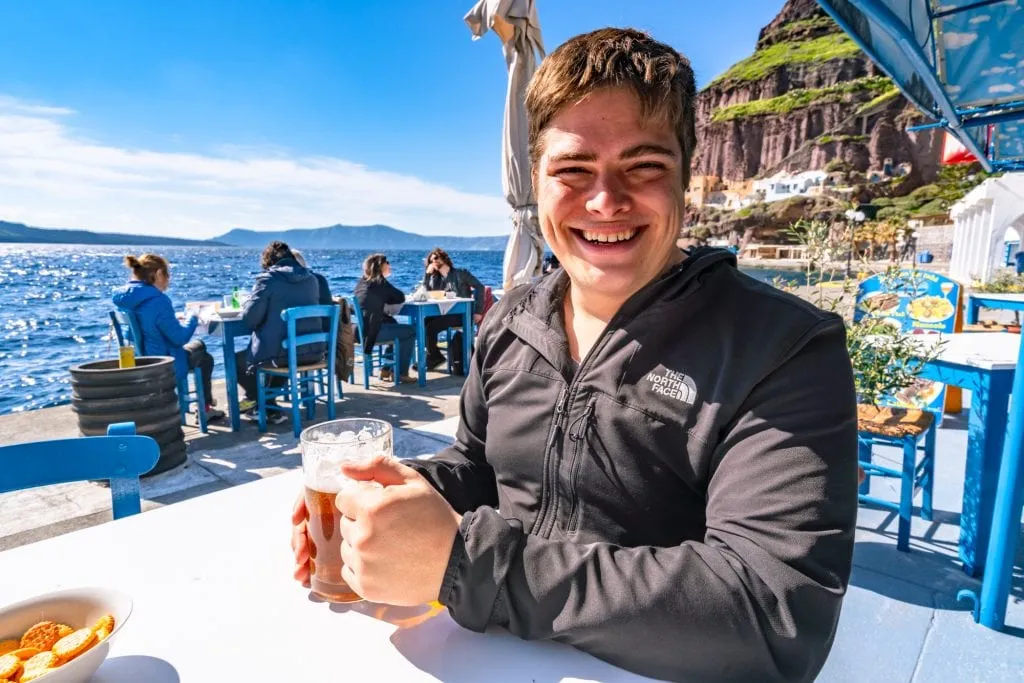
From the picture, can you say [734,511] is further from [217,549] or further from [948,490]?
[948,490]

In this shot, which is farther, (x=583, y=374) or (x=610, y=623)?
(x=583, y=374)

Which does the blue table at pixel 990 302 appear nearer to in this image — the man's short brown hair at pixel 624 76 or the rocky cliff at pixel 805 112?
the man's short brown hair at pixel 624 76

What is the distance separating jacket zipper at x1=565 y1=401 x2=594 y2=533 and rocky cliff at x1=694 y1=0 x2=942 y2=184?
7436cm

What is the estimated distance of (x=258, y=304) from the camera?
454 centimetres

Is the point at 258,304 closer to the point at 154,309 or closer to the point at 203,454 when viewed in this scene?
the point at 154,309

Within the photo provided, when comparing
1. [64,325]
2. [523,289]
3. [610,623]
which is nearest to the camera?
[610,623]

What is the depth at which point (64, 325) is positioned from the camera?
703 inches

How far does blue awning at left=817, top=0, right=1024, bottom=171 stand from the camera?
130cm

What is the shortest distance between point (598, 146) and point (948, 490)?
3.35 metres

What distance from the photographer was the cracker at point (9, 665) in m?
0.60

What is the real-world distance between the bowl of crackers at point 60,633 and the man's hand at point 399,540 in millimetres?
292

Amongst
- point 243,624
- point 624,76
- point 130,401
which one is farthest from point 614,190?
point 130,401

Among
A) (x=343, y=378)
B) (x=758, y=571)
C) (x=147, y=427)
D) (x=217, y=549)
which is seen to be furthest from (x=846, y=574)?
(x=343, y=378)

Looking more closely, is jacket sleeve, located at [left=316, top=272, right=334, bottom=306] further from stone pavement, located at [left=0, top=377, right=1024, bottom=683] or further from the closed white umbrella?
the closed white umbrella
